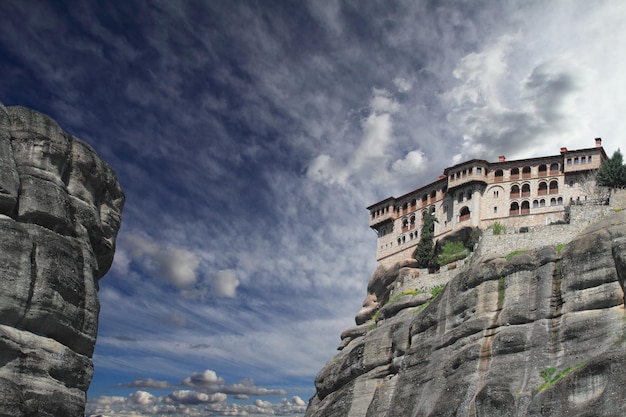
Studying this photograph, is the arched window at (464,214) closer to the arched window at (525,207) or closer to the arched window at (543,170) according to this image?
the arched window at (525,207)

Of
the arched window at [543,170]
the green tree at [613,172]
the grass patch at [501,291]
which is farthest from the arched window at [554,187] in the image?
the grass patch at [501,291]

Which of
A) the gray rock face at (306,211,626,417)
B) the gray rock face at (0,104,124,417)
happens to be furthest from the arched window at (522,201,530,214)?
the gray rock face at (0,104,124,417)

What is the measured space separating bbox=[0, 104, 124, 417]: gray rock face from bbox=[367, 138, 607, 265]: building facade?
56.8 meters

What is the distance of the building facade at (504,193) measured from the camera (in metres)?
80.9

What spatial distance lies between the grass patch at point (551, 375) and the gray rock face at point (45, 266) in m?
29.6

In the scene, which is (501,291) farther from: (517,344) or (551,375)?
(551,375)

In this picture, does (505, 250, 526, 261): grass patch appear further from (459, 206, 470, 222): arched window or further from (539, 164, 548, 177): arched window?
(539, 164, 548, 177): arched window

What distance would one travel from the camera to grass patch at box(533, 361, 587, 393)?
1785 inches

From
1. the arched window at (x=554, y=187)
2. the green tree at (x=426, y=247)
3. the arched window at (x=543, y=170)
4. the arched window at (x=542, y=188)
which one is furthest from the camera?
the green tree at (x=426, y=247)

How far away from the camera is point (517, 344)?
5034cm

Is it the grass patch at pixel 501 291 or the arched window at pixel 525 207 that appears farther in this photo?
the arched window at pixel 525 207

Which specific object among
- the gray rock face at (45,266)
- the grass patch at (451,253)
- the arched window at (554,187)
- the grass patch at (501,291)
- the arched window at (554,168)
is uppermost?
the arched window at (554,168)

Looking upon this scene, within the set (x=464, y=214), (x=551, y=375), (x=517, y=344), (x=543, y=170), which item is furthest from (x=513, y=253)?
(x=543, y=170)

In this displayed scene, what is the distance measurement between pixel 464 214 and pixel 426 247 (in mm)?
5925
